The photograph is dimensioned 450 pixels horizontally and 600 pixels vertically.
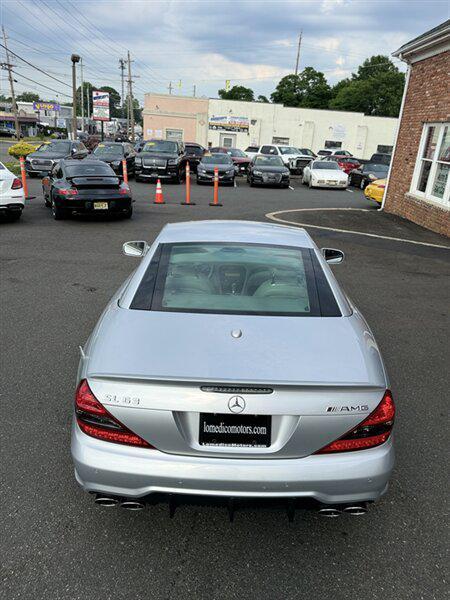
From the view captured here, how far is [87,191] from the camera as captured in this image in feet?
39.1

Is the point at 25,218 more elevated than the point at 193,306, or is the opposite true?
the point at 193,306

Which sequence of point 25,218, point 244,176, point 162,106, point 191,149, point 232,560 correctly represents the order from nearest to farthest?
point 232,560 → point 25,218 → point 191,149 → point 244,176 → point 162,106

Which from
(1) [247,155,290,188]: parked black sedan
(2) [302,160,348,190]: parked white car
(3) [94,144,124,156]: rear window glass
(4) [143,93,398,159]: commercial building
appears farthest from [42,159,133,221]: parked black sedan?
(4) [143,93,398,159]: commercial building

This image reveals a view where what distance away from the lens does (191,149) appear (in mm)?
28156

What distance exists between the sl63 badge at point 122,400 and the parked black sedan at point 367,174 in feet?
74.7

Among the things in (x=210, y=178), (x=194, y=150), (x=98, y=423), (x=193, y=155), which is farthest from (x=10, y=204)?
(x=194, y=150)

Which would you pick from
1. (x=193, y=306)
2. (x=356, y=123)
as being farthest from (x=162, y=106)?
(x=193, y=306)

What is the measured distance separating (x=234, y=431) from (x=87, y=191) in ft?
35.5

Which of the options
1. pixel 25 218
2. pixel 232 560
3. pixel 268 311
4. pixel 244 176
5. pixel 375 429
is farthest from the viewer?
pixel 244 176

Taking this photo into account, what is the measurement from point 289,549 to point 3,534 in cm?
152

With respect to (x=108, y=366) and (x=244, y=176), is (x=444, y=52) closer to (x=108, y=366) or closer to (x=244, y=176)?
(x=108, y=366)

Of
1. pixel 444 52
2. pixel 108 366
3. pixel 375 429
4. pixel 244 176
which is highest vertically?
pixel 444 52

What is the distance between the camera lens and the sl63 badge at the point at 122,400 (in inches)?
86.0

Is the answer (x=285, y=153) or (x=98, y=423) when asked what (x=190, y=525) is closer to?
(x=98, y=423)
